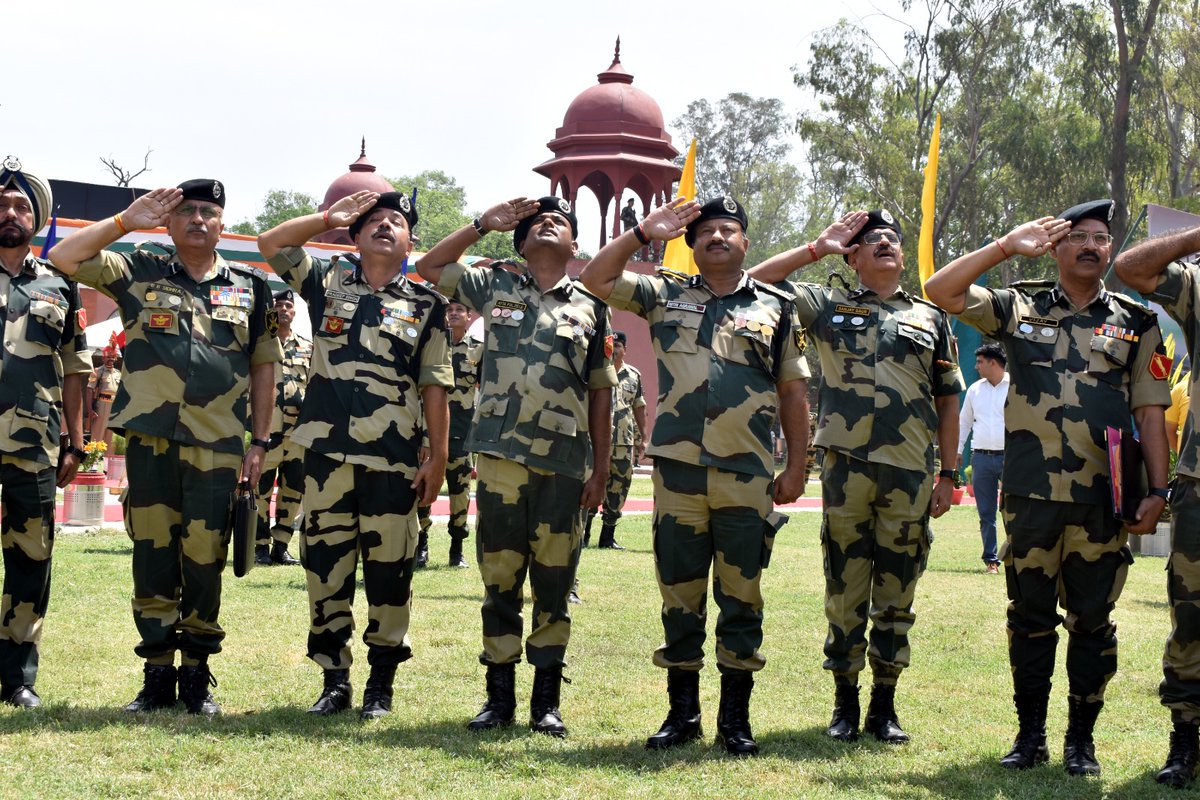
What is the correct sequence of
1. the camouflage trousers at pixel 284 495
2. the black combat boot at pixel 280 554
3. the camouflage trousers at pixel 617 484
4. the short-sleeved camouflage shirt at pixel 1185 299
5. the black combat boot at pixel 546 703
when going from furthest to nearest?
1. the camouflage trousers at pixel 617 484
2. the black combat boot at pixel 280 554
3. the camouflage trousers at pixel 284 495
4. the black combat boot at pixel 546 703
5. the short-sleeved camouflage shirt at pixel 1185 299

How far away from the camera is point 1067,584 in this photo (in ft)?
18.7

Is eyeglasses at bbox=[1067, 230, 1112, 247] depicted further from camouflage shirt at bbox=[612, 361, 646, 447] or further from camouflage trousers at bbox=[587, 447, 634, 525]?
camouflage trousers at bbox=[587, 447, 634, 525]

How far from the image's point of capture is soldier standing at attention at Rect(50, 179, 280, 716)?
6.05 meters

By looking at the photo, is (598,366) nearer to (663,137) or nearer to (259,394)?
(259,394)

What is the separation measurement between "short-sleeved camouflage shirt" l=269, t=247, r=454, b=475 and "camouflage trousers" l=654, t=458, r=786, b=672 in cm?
126

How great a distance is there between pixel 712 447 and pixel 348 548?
1.81 meters

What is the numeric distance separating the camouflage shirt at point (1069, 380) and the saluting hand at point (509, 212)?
6.72 ft

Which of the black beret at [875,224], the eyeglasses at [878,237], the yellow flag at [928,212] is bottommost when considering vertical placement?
the eyeglasses at [878,237]

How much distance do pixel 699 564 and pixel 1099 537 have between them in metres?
1.73

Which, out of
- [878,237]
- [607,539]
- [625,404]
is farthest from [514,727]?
[607,539]

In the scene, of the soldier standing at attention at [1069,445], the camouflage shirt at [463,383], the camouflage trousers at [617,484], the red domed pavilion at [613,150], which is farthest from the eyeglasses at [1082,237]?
the red domed pavilion at [613,150]

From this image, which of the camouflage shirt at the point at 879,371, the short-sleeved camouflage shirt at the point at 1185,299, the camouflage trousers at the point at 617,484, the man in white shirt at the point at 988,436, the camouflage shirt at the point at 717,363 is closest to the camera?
the short-sleeved camouflage shirt at the point at 1185,299

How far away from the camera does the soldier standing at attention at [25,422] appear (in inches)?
238

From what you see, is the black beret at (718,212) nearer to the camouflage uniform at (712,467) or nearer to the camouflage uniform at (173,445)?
the camouflage uniform at (712,467)
